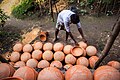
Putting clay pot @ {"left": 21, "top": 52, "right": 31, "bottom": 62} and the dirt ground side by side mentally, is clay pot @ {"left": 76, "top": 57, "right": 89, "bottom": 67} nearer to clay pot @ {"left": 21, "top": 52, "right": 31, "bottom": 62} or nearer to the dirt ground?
the dirt ground

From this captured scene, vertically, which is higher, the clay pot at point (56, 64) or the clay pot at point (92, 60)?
the clay pot at point (56, 64)

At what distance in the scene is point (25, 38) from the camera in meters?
7.20

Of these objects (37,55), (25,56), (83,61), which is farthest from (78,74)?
(25,56)

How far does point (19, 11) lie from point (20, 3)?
61cm

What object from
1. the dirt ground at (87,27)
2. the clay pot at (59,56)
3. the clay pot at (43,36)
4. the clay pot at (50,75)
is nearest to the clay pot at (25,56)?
the clay pot at (59,56)

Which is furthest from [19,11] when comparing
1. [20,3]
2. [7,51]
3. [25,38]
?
[7,51]

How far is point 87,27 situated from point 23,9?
9.78 ft

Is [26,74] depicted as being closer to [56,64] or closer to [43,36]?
[56,64]

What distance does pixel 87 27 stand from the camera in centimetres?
745

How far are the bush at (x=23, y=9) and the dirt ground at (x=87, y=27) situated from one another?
31 cm

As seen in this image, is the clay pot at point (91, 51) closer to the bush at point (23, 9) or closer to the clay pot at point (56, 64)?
the clay pot at point (56, 64)

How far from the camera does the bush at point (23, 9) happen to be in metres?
8.69

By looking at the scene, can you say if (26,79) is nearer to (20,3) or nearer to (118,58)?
(118,58)

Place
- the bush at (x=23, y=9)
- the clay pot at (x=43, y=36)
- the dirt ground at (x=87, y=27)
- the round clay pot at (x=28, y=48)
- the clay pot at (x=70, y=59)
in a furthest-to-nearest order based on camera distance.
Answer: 1. the bush at (x=23, y=9)
2. the clay pot at (x=43, y=36)
3. the dirt ground at (x=87, y=27)
4. the round clay pot at (x=28, y=48)
5. the clay pot at (x=70, y=59)
